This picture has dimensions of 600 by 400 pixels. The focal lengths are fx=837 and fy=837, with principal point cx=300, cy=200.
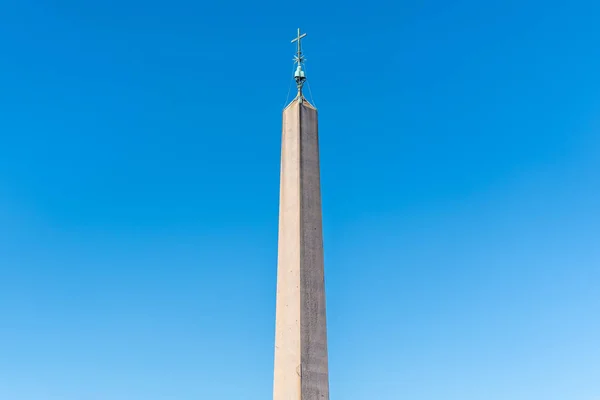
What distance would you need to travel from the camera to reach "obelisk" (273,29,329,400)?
16.0 meters

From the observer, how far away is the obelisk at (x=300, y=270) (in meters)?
16.0

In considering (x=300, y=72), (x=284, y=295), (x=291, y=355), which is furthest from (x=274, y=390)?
(x=300, y=72)

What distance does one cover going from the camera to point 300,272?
16438 mm

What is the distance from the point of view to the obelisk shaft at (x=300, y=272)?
16.0 metres

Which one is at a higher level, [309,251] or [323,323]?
[309,251]

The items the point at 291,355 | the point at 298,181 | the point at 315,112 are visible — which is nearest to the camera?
the point at 291,355

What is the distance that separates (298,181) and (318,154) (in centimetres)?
110

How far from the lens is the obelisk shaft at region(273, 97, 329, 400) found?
16.0 metres

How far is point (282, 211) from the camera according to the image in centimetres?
1747

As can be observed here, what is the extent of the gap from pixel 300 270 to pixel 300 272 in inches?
1.9

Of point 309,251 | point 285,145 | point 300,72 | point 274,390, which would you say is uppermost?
point 300,72

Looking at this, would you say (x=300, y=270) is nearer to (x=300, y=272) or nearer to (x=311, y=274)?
(x=300, y=272)

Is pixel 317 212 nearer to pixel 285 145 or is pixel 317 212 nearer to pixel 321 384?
pixel 285 145

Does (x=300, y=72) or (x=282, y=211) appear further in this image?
(x=300, y=72)
